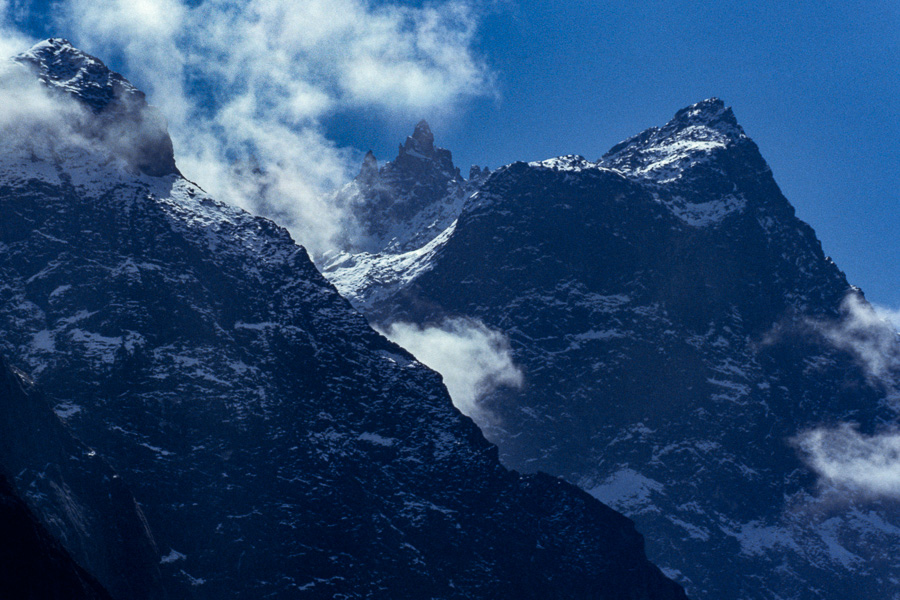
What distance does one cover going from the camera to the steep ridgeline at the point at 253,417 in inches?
6289

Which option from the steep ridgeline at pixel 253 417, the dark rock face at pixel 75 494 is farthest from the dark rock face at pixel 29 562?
the steep ridgeline at pixel 253 417

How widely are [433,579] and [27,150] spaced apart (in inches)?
3048

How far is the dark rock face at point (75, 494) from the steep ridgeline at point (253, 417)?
7.18m

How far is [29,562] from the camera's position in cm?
8456

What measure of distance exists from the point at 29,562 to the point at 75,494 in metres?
57.0

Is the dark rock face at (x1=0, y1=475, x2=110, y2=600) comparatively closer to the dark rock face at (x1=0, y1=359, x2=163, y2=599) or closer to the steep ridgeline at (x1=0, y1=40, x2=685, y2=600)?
the dark rock face at (x1=0, y1=359, x2=163, y2=599)

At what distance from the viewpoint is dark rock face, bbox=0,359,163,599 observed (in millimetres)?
134375

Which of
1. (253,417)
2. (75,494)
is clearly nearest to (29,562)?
(75,494)

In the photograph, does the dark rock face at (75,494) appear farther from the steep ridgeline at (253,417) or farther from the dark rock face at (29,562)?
the dark rock face at (29,562)

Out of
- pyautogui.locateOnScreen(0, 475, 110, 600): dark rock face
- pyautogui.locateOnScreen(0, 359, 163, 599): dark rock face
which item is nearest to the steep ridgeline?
pyautogui.locateOnScreen(0, 359, 163, 599): dark rock face

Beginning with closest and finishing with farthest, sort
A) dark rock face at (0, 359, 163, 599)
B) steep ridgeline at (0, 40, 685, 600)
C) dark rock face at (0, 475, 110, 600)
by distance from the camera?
dark rock face at (0, 475, 110, 600) → dark rock face at (0, 359, 163, 599) → steep ridgeline at (0, 40, 685, 600)

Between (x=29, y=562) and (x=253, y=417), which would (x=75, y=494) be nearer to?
(x=253, y=417)

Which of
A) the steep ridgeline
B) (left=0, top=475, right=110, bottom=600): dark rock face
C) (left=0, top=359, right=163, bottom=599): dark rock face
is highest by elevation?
the steep ridgeline

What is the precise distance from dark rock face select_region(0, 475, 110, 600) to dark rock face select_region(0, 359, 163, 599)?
4472 cm
